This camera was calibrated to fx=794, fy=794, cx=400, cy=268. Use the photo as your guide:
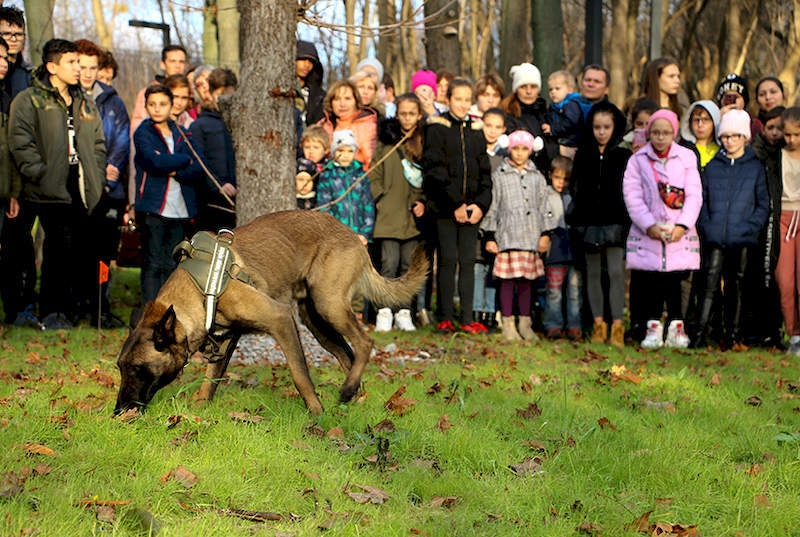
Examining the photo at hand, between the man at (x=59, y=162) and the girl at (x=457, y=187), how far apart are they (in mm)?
3790

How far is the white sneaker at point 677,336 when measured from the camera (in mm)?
8805

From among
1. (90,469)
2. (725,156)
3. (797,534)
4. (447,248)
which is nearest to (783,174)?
(725,156)

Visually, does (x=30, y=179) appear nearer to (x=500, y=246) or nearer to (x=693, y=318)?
(x=500, y=246)

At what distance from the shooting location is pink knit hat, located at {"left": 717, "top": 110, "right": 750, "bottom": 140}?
8586 mm

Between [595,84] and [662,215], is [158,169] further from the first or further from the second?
[662,215]

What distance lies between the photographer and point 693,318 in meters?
9.13

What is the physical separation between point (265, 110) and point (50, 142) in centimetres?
286

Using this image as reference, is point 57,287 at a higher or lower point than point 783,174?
lower

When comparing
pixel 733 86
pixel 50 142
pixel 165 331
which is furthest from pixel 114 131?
pixel 733 86

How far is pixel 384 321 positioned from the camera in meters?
9.48

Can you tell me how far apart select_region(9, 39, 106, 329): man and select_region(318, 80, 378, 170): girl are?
2664 mm

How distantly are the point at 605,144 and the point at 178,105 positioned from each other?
5.03 m

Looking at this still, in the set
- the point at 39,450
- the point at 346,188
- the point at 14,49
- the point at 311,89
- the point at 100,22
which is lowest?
the point at 39,450

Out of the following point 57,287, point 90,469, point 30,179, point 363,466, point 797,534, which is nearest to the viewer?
point 797,534
